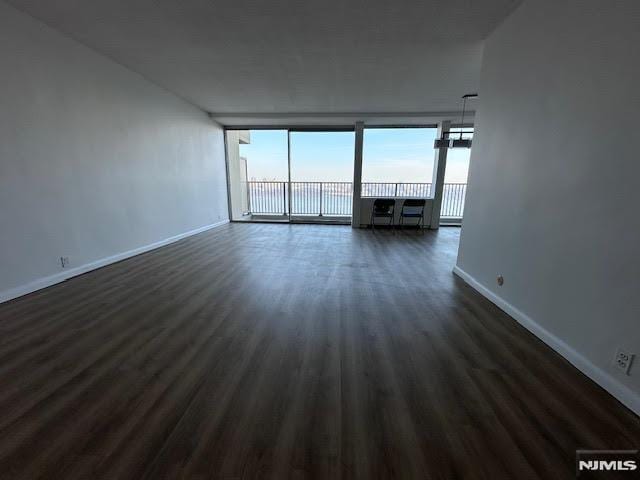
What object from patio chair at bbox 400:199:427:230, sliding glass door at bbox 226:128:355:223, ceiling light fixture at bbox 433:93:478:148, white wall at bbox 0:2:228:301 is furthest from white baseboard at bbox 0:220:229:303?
ceiling light fixture at bbox 433:93:478:148

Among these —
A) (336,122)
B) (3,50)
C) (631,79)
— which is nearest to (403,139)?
(336,122)

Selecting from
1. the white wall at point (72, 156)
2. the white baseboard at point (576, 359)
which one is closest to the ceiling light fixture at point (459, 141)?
the white baseboard at point (576, 359)

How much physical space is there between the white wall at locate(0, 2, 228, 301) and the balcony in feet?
11.4

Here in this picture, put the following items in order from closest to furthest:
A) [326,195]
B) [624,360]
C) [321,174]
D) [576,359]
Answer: [624,360]
[576,359]
[321,174]
[326,195]

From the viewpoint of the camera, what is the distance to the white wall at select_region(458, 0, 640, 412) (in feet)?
4.65

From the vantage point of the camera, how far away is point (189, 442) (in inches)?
45.8

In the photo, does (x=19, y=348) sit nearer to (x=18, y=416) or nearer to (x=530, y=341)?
(x=18, y=416)

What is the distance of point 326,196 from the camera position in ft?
26.1

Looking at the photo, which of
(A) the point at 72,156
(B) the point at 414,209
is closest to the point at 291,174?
(B) the point at 414,209

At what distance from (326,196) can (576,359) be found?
6.74 m

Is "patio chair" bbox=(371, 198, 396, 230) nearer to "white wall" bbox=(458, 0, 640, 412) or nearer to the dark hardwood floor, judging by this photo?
"white wall" bbox=(458, 0, 640, 412)

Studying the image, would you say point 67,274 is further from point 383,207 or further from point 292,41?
point 383,207

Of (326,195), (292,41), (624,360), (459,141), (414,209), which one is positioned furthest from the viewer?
(326,195)

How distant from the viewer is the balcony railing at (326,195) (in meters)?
7.70
